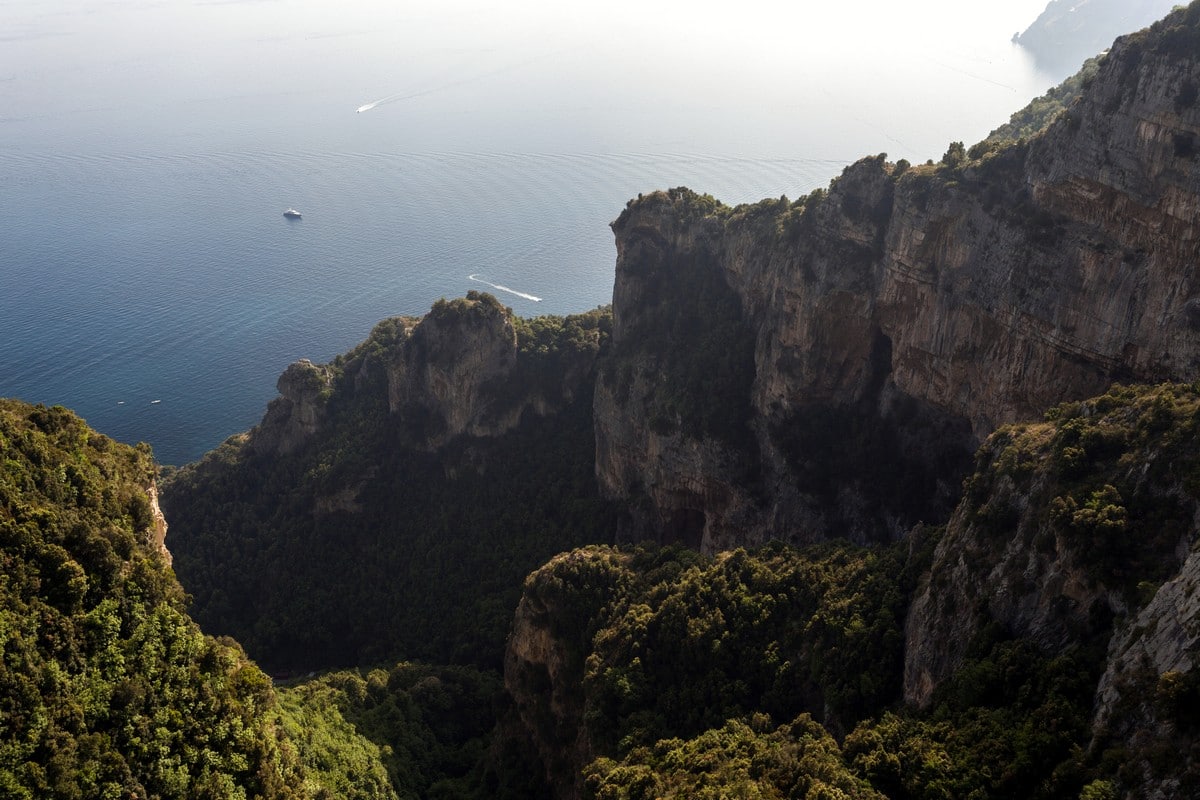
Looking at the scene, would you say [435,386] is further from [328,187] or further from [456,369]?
[328,187]

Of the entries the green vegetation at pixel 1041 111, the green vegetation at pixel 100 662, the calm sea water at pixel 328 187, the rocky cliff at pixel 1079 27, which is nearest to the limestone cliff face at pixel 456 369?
the calm sea water at pixel 328 187

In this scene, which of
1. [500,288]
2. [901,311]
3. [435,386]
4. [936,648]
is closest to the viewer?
[936,648]

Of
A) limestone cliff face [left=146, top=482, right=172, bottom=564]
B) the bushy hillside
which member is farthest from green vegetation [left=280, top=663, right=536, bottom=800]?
limestone cliff face [left=146, top=482, right=172, bottom=564]

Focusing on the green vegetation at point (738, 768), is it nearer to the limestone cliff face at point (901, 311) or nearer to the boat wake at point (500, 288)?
the limestone cliff face at point (901, 311)

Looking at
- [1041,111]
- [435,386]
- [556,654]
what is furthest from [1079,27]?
[556,654]

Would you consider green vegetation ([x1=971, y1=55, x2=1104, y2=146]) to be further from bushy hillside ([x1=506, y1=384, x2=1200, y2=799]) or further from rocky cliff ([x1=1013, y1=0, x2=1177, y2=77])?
rocky cliff ([x1=1013, y1=0, x2=1177, y2=77])

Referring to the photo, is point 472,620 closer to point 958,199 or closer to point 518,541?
point 518,541
